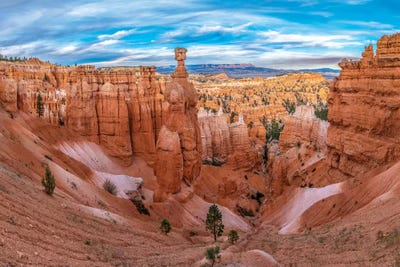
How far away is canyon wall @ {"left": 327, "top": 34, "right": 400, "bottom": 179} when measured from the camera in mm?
31469

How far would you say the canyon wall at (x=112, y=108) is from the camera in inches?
1886

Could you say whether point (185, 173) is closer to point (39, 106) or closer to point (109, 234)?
point (39, 106)

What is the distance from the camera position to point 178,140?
36.4 metres

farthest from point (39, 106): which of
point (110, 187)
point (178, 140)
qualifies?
point (178, 140)

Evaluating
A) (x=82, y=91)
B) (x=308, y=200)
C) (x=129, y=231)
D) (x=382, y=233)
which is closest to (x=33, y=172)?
(x=129, y=231)

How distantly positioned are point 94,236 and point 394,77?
922 inches

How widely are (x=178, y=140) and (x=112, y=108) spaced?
1521cm

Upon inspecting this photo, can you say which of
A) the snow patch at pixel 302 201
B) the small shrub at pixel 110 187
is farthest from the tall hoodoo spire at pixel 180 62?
the snow patch at pixel 302 201

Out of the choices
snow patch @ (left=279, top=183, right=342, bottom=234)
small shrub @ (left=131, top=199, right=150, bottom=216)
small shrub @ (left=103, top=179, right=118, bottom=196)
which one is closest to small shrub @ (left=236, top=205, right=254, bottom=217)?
snow patch @ (left=279, top=183, right=342, bottom=234)

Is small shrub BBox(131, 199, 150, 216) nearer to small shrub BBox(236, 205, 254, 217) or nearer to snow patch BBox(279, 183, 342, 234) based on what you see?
snow patch BBox(279, 183, 342, 234)

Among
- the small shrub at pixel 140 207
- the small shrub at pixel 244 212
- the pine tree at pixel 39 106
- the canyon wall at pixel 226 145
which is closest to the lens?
the small shrub at pixel 140 207

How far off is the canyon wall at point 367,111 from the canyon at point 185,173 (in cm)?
10

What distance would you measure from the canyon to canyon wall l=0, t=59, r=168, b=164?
0.12 metres

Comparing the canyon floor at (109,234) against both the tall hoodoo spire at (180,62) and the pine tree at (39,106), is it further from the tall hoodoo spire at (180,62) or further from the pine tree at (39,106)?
the pine tree at (39,106)
